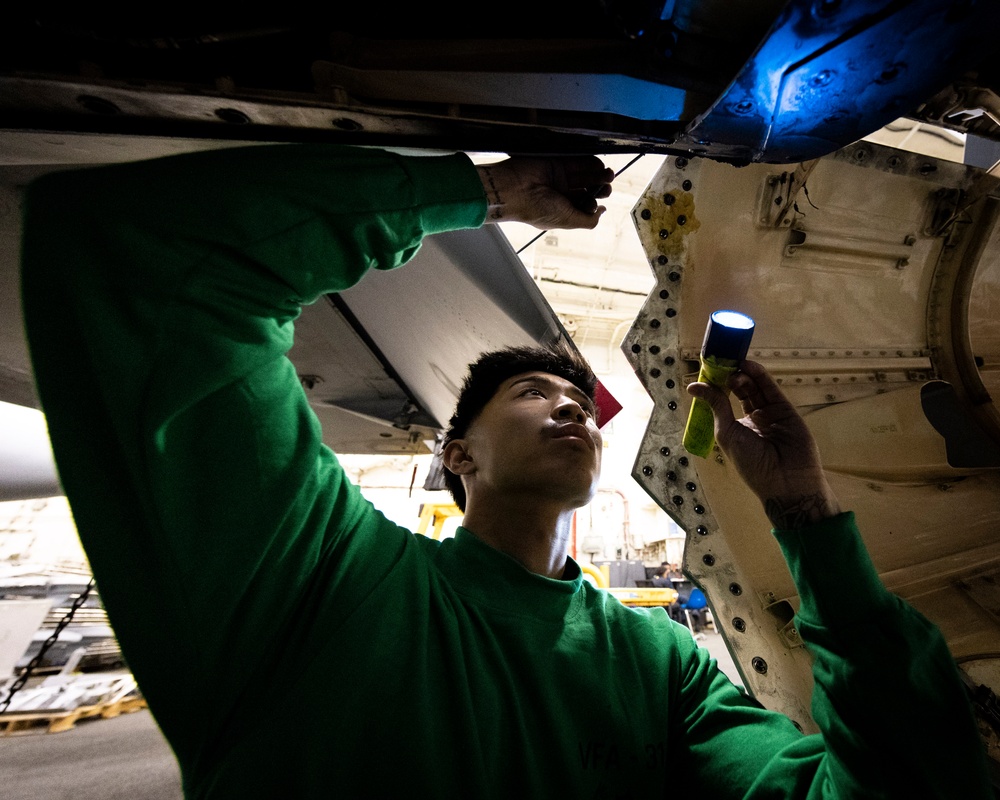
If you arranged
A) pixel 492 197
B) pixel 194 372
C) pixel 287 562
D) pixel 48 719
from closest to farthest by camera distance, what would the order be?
pixel 194 372 → pixel 287 562 → pixel 492 197 → pixel 48 719

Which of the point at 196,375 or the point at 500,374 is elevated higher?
the point at 500,374

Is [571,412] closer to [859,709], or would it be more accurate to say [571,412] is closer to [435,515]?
[859,709]

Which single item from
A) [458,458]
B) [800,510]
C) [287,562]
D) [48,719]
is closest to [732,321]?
[800,510]

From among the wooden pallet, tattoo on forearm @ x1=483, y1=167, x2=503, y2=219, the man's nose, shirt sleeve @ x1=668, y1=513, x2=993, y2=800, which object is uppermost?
tattoo on forearm @ x1=483, y1=167, x2=503, y2=219

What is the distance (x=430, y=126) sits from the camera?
88 cm

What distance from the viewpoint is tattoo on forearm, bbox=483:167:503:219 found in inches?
34.8

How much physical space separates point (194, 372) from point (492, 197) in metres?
0.61

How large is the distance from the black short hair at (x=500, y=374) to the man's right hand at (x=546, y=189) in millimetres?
625

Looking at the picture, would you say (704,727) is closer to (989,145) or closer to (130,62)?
(130,62)

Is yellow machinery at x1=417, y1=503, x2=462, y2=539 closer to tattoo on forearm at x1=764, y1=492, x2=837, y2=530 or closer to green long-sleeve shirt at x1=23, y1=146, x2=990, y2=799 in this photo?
green long-sleeve shirt at x1=23, y1=146, x2=990, y2=799

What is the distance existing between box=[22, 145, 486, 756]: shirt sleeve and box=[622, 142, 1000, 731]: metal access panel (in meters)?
1.09

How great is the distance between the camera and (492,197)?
886 millimetres

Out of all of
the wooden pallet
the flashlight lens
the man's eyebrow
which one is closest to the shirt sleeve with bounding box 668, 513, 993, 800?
the flashlight lens

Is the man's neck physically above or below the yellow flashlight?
below
